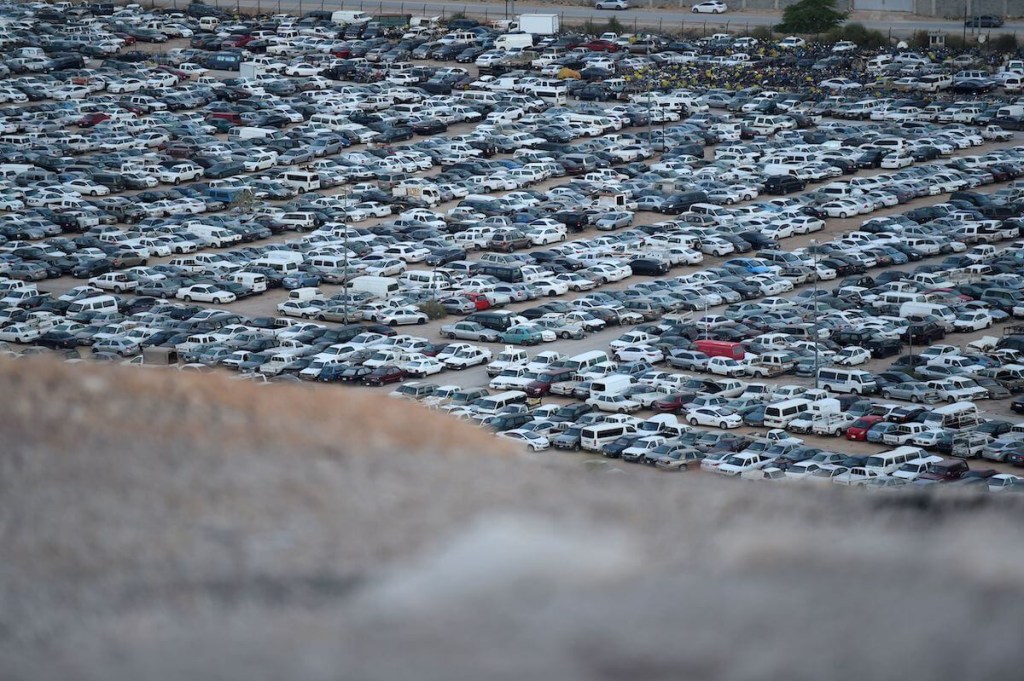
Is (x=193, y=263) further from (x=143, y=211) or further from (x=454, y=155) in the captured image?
(x=454, y=155)

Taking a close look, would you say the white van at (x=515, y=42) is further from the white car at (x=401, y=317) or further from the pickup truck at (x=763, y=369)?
the pickup truck at (x=763, y=369)

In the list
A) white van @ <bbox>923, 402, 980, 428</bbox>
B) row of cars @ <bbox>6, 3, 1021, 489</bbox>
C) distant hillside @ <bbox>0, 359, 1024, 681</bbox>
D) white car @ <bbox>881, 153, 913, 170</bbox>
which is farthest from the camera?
white car @ <bbox>881, 153, 913, 170</bbox>

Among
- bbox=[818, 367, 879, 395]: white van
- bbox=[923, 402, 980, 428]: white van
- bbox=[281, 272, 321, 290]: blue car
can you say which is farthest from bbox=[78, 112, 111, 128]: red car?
bbox=[923, 402, 980, 428]: white van

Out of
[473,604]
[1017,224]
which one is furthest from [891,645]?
[1017,224]

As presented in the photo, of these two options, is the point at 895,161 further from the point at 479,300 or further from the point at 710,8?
the point at 710,8

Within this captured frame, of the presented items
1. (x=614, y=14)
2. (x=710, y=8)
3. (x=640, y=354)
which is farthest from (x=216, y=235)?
(x=710, y=8)

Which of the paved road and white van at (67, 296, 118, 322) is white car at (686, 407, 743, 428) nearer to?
white van at (67, 296, 118, 322)
